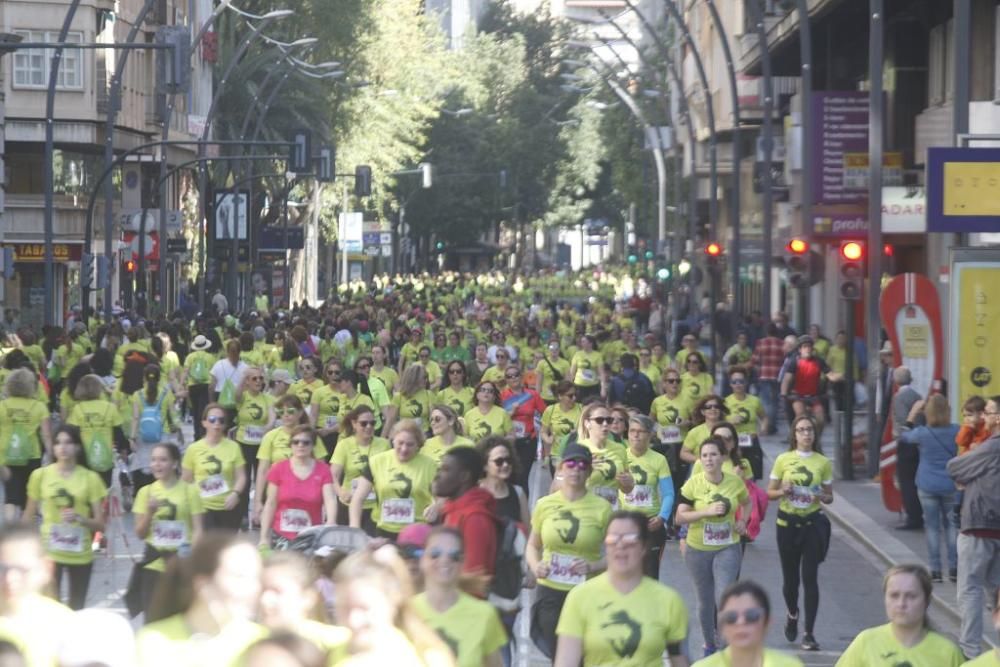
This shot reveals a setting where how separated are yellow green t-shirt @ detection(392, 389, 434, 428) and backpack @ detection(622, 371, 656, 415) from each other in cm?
483

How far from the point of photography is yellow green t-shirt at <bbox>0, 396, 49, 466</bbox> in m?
18.3

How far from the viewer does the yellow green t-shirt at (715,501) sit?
A: 13781mm

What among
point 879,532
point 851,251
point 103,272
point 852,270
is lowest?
point 879,532

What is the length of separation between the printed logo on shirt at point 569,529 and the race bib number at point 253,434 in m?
9.15

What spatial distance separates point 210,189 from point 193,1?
23.6ft

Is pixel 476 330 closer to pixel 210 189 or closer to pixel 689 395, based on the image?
pixel 689 395

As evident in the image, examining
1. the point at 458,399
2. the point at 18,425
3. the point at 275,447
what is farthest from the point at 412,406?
the point at 275,447

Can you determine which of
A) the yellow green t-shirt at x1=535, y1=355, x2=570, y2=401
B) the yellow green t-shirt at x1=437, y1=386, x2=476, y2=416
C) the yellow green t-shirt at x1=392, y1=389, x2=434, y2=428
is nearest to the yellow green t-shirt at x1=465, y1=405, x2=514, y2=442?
the yellow green t-shirt at x1=392, y1=389, x2=434, y2=428

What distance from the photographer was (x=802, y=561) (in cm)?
1505

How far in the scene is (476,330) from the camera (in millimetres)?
41719

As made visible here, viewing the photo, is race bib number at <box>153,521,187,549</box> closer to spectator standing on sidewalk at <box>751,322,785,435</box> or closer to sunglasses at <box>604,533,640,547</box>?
sunglasses at <box>604,533,640,547</box>

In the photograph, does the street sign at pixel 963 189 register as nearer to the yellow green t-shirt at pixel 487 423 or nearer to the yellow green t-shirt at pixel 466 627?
the yellow green t-shirt at pixel 487 423

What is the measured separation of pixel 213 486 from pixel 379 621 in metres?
8.47

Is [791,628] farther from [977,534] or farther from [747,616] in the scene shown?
[747,616]
